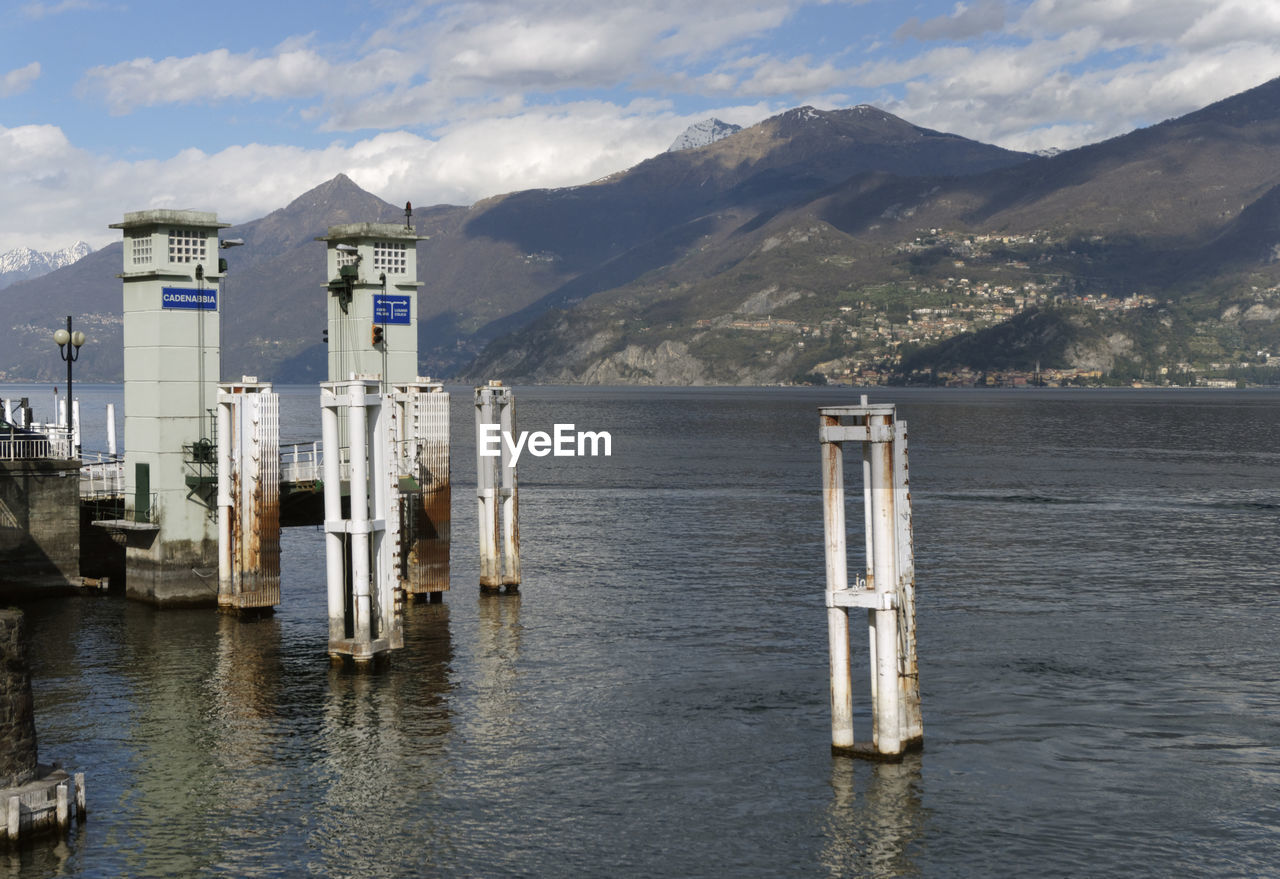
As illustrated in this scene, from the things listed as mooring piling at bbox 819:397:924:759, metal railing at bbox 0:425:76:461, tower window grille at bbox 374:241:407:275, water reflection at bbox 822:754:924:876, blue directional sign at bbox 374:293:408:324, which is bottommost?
water reflection at bbox 822:754:924:876

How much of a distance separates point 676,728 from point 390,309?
2496 centimetres

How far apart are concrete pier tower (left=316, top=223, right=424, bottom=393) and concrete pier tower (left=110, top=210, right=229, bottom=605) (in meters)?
5.03

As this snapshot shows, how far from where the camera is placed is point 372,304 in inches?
2117

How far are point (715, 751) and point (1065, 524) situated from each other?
177ft

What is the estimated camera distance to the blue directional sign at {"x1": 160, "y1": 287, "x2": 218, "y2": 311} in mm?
50656

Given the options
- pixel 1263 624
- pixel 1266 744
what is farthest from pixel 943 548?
pixel 1266 744

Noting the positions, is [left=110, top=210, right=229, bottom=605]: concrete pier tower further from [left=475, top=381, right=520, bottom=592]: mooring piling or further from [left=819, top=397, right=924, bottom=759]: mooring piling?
[left=819, top=397, right=924, bottom=759]: mooring piling

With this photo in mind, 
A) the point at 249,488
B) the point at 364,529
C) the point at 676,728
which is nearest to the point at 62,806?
the point at 364,529

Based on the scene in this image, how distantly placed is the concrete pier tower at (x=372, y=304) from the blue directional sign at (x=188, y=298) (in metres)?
4.69

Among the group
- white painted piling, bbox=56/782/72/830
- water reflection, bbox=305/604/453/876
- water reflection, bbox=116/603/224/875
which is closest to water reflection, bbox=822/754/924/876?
water reflection, bbox=305/604/453/876

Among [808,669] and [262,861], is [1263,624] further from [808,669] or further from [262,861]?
[262,861]

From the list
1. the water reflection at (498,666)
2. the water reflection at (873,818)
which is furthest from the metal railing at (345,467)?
the water reflection at (873,818)

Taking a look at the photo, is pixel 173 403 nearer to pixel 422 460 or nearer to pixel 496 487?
pixel 422 460

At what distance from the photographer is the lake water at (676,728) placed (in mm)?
27984
